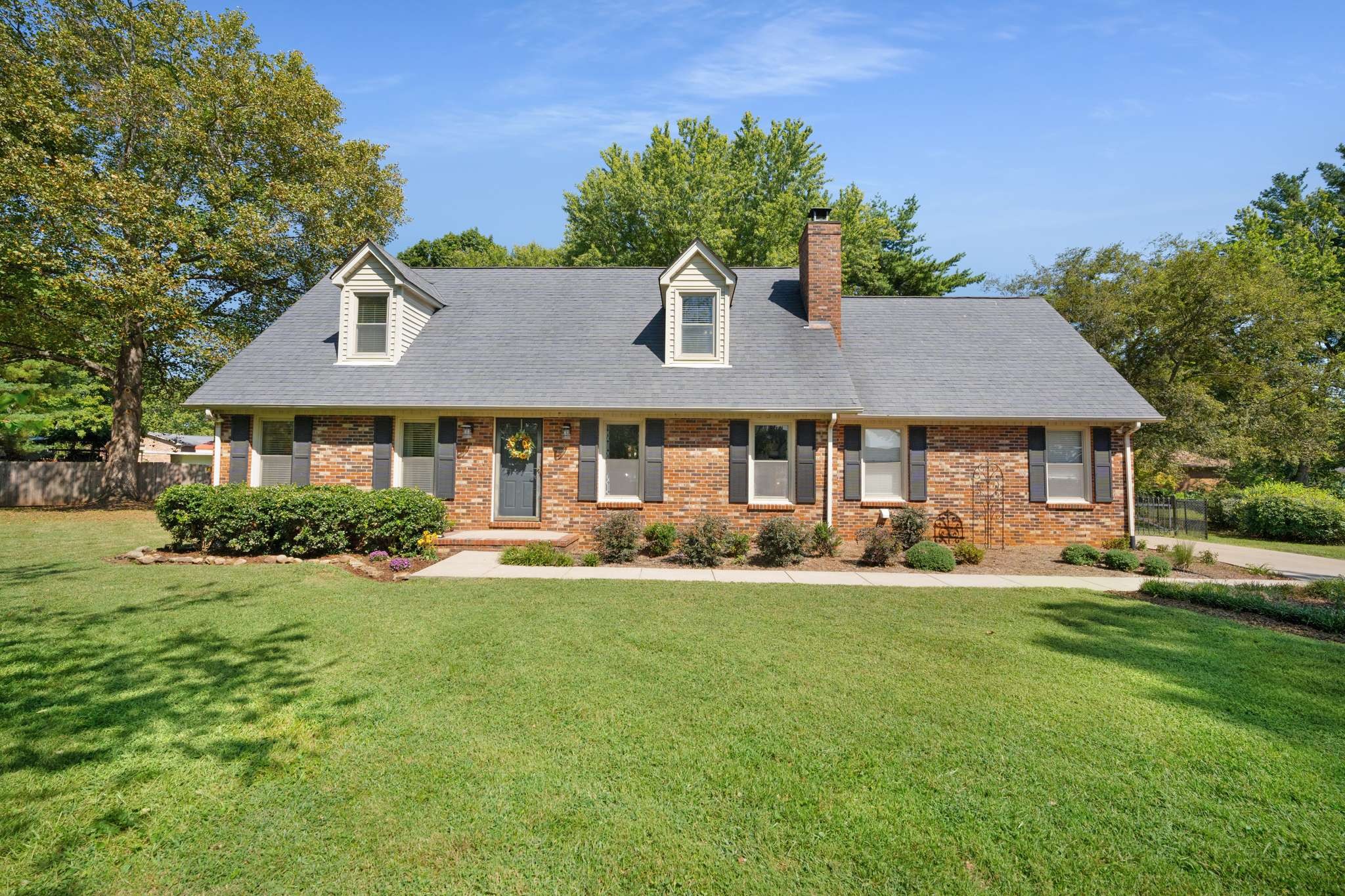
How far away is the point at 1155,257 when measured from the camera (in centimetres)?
2042

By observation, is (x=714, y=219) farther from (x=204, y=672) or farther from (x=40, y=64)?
(x=204, y=672)

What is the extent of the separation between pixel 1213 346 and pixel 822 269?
15.2 meters

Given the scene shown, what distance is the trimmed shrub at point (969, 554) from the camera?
10.6 meters

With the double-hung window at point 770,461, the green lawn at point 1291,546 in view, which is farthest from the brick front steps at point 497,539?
the green lawn at point 1291,546

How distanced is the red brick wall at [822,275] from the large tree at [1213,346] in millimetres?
11685

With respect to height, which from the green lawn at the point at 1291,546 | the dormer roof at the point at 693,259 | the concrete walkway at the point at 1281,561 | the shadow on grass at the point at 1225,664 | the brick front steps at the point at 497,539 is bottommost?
the green lawn at the point at 1291,546

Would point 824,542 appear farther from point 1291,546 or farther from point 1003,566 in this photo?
point 1291,546

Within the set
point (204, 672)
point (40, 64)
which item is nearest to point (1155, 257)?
point (204, 672)

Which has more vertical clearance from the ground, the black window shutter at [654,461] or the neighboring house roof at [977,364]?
the neighboring house roof at [977,364]

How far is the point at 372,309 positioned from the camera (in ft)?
45.1

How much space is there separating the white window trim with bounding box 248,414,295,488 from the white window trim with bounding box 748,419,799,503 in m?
9.72

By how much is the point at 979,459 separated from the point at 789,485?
14.0ft

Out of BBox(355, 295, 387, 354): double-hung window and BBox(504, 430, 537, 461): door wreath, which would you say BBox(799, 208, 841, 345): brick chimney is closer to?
BBox(504, 430, 537, 461): door wreath

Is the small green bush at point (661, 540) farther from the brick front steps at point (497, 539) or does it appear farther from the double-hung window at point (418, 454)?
the double-hung window at point (418, 454)
